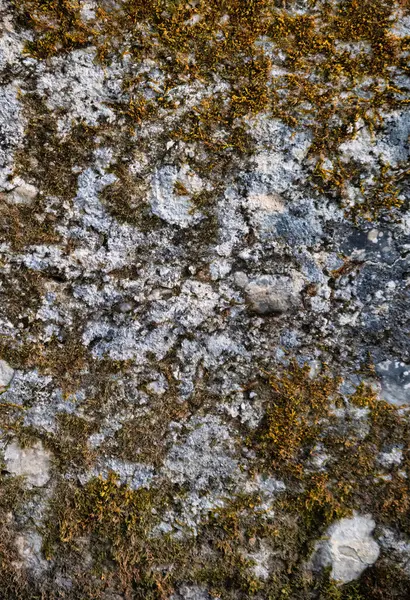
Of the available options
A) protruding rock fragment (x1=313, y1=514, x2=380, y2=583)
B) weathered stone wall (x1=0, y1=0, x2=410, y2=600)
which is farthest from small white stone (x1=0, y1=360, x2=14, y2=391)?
protruding rock fragment (x1=313, y1=514, x2=380, y2=583)

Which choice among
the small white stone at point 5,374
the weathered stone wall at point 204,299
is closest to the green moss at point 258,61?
the weathered stone wall at point 204,299

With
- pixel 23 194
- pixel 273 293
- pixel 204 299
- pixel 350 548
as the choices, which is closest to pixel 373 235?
pixel 273 293

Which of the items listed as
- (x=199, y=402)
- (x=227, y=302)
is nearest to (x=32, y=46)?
(x=227, y=302)

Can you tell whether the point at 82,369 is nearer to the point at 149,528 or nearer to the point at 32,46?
the point at 149,528

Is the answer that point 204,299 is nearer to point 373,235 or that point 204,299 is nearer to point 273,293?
point 273,293

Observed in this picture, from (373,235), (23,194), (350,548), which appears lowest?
(350,548)

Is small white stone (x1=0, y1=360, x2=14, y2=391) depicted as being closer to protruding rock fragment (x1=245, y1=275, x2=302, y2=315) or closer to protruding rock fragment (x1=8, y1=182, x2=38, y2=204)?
protruding rock fragment (x1=8, y1=182, x2=38, y2=204)
